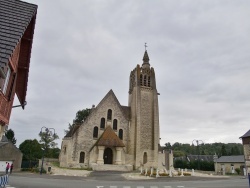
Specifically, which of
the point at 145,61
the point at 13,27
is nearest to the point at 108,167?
the point at 145,61

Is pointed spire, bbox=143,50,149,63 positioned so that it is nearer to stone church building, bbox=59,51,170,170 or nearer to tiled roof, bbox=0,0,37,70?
stone church building, bbox=59,51,170,170

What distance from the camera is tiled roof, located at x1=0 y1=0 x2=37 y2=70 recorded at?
564cm

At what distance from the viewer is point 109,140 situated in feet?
106

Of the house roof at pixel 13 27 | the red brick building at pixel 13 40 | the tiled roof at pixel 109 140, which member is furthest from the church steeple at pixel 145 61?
the house roof at pixel 13 27

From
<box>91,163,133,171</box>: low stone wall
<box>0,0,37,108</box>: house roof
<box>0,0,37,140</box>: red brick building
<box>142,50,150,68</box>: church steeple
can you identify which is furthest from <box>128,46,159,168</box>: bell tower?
<box>0,0,37,108</box>: house roof

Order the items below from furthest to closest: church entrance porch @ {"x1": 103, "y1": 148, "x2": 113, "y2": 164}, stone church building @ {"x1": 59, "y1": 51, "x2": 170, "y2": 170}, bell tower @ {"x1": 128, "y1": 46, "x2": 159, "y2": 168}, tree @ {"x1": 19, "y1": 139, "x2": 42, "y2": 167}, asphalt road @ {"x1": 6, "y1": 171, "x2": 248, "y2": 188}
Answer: tree @ {"x1": 19, "y1": 139, "x2": 42, "y2": 167} < bell tower @ {"x1": 128, "y1": 46, "x2": 159, "y2": 168} < church entrance porch @ {"x1": 103, "y1": 148, "x2": 113, "y2": 164} < stone church building @ {"x1": 59, "y1": 51, "x2": 170, "y2": 170} < asphalt road @ {"x1": 6, "y1": 171, "x2": 248, "y2": 188}

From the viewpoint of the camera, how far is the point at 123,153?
1298 inches

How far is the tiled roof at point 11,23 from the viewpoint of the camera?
5.64m

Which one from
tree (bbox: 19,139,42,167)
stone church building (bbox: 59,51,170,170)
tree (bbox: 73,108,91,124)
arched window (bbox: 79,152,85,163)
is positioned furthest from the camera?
tree (bbox: 73,108,91,124)

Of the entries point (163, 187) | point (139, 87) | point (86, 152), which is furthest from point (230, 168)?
point (163, 187)

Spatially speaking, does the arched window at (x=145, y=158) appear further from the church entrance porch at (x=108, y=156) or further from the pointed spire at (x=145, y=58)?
the pointed spire at (x=145, y=58)

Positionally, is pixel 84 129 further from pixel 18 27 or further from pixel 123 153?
pixel 18 27

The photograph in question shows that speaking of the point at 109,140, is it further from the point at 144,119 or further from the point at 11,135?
the point at 11,135

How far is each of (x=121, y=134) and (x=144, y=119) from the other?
480 cm
